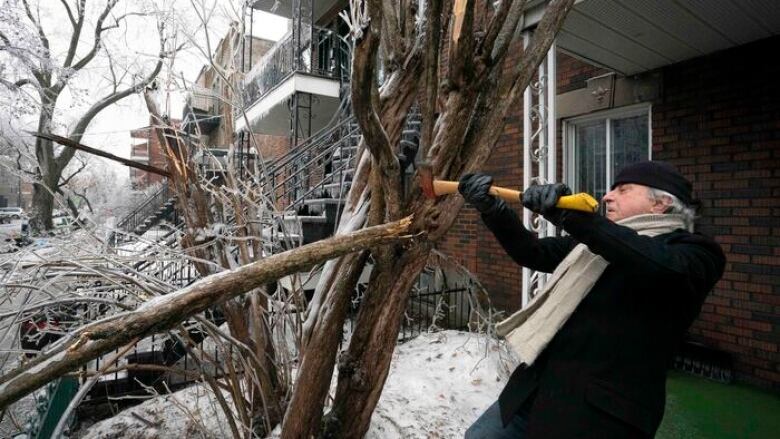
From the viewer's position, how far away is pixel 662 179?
66.7 inches

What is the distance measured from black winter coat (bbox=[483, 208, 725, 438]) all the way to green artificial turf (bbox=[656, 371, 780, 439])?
8.25 feet

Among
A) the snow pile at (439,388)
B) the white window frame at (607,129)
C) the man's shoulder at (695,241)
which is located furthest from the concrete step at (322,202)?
the man's shoulder at (695,241)

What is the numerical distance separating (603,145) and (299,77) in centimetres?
617

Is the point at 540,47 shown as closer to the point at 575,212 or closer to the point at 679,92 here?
the point at 575,212

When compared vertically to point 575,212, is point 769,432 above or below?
below

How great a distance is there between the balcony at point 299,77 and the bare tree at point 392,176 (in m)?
5.80

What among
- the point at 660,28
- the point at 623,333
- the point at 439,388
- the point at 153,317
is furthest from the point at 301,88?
the point at 623,333

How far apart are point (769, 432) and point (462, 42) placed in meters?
3.98

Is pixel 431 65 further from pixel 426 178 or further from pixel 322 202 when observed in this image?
pixel 322 202

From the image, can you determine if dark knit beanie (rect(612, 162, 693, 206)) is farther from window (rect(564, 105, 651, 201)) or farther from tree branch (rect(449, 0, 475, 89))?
window (rect(564, 105, 651, 201))

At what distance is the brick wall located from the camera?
4.15 metres

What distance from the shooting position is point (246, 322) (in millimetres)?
2889

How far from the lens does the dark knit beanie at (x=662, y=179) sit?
168 cm

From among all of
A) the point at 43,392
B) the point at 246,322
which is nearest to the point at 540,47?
the point at 246,322
